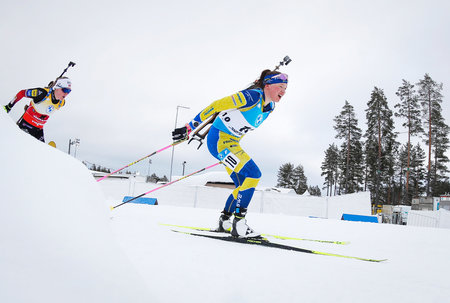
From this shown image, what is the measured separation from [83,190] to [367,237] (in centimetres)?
343

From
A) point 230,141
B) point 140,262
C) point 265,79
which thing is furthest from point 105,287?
point 265,79

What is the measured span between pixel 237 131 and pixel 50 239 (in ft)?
9.04

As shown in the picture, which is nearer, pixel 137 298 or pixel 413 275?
pixel 137 298

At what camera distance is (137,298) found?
816mm

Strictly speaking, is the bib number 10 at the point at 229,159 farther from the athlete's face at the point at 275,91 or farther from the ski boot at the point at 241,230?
the athlete's face at the point at 275,91

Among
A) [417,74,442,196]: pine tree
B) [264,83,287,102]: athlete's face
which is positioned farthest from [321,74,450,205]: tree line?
[264,83,287,102]: athlete's face

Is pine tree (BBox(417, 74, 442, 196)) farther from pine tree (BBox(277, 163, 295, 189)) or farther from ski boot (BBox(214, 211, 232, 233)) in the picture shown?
pine tree (BBox(277, 163, 295, 189))

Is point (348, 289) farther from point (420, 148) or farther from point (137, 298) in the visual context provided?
point (420, 148)

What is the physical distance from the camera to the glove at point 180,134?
10.9ft

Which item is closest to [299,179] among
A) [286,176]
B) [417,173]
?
[286,176]

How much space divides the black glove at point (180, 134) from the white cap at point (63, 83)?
327cm

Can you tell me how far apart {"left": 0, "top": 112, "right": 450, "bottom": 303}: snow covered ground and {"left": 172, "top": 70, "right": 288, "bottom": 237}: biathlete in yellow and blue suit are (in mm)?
888

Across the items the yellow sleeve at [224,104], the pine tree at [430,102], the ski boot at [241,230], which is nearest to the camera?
the ski boot at [241,230]

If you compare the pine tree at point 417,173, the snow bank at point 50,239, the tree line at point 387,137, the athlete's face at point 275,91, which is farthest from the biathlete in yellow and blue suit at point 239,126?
the pine tree at point 417,173
